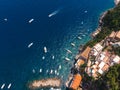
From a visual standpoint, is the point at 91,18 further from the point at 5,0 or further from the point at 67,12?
the point at 5,0

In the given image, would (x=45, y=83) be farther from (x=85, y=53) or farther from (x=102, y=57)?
(x=102, y=57)

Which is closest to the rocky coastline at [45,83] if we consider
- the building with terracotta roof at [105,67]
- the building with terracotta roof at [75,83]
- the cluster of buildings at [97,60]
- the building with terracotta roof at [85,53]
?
the cluster of buildings at [97,60]

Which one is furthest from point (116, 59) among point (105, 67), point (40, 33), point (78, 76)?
point (40, 33)

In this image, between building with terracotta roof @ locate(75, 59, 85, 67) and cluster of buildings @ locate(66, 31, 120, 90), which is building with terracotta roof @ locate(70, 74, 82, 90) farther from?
building with terracotta roof @ locate(75, 59, 85, 67)

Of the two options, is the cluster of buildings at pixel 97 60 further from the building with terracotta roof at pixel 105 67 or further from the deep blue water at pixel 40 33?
the deep blue water at pixel 40 33

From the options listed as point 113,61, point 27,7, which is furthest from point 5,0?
point 113,61
